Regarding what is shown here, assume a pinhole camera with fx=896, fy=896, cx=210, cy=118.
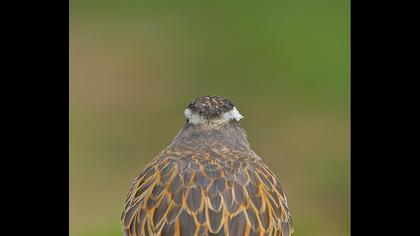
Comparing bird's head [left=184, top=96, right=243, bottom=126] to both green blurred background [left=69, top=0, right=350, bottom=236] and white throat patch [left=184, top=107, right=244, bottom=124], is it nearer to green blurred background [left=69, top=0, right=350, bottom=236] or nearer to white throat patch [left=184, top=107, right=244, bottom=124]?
white throat patch [left=184, top=107, right=244, bottom=124]

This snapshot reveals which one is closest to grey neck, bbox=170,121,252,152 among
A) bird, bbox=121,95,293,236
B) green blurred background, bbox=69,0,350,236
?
bird, bbox=121,95,293,236

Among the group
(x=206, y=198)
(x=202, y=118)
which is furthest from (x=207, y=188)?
(x=202, y=118)

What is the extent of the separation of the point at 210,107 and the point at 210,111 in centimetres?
5

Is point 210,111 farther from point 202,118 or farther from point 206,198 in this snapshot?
point 206,198

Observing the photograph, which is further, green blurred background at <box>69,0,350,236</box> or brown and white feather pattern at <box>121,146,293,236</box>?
green blurred background at <box>69,0,350,236</box>

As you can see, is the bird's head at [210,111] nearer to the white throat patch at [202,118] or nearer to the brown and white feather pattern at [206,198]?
the white throat patch at [202,118]

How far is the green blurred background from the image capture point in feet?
44.9

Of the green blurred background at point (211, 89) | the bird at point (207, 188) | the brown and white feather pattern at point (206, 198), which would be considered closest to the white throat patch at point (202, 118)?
the bird at point (207, 188)

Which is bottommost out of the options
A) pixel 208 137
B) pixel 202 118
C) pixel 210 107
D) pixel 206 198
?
pixel 206 198

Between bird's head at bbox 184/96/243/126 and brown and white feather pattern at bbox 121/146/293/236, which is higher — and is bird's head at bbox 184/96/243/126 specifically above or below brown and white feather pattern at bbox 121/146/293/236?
above

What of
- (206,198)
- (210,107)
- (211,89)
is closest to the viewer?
(206,198)

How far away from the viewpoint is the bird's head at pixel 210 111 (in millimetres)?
8633

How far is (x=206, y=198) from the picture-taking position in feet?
25.8

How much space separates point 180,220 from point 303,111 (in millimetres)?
8399
